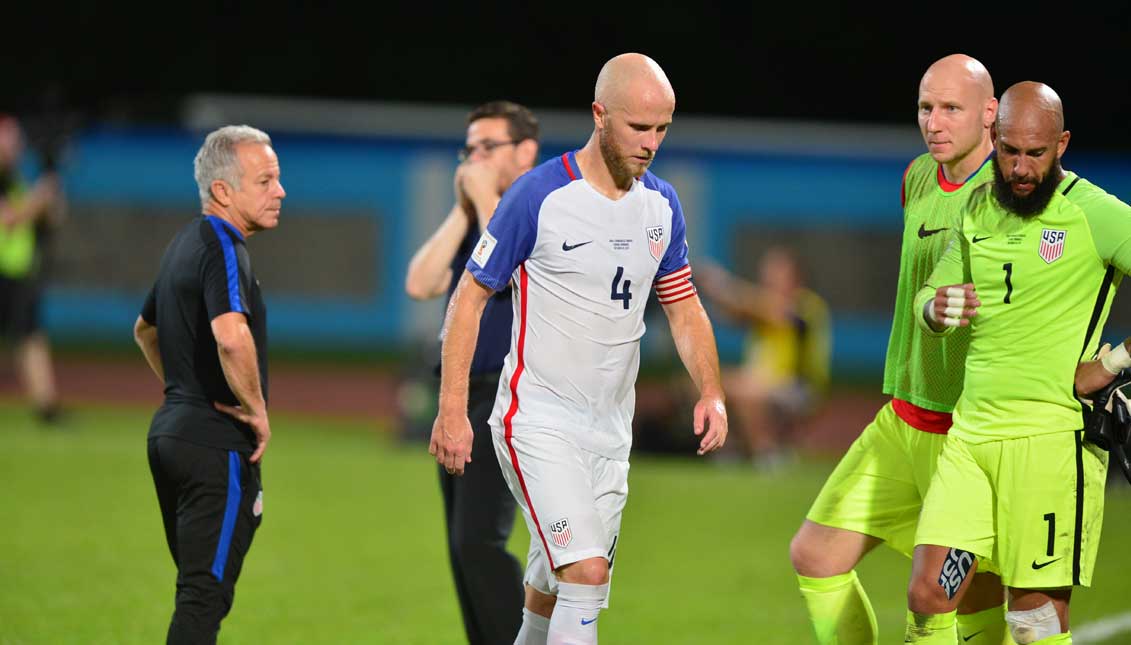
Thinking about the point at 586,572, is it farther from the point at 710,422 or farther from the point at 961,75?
the point at 961,75

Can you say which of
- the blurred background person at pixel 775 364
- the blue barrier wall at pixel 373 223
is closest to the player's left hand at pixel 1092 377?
the blurred background person at pixel 775 364

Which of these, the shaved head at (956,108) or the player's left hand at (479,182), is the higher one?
the shaved head at (956,108)

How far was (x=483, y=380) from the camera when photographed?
6016 millimetres

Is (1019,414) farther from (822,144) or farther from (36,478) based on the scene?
(822,144)

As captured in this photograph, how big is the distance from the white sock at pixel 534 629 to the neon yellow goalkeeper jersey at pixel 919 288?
1636mm

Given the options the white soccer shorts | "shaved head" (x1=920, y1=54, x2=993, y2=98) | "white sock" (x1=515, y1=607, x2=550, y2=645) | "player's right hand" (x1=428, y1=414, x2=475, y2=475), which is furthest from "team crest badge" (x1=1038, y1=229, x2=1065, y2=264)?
"white sock" (x1=515, y1=607, x2=550, y2=645)

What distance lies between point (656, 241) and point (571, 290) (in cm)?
39

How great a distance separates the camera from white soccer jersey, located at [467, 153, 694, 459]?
4902mm

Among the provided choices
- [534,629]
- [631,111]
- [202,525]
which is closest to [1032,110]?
[631,111]

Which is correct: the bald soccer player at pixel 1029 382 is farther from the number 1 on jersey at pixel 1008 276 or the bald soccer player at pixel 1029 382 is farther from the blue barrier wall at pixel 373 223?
the blue barrier wall at pixel 373 223

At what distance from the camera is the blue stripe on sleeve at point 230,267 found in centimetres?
511

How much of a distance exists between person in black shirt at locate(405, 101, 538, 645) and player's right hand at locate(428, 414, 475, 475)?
37.2 inches

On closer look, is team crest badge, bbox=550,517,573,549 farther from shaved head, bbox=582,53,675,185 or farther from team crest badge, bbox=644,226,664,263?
shaved head, bbox=582,53,675,185

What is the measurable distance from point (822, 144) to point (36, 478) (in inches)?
643
